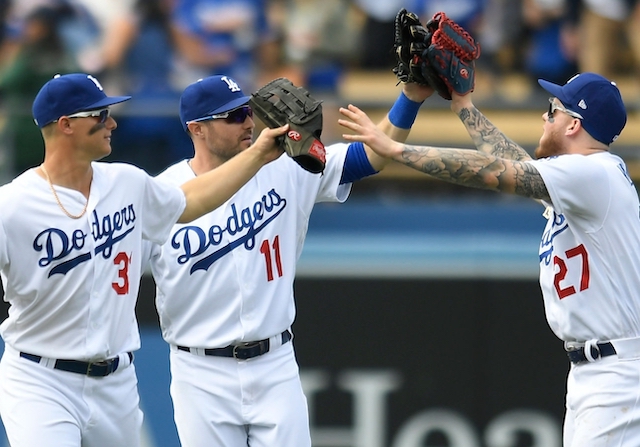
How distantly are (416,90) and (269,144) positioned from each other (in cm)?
88

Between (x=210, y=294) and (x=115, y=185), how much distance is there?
0.69 m

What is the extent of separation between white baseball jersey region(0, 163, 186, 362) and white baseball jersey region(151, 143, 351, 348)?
0.34 meters

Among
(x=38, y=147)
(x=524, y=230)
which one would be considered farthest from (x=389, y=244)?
(x=38, y=147)

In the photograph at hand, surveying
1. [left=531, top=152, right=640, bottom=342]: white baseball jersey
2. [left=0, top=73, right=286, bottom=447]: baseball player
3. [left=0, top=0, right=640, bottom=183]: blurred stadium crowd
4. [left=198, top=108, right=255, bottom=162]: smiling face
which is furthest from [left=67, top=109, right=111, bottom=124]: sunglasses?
[left=0, top=0, right=640, bottom=183]: blurred stadium crowd

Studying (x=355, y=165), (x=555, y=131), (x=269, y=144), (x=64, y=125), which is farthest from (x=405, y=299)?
(x=64, y=125)

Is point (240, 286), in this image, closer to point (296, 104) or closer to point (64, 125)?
point (296, 104)

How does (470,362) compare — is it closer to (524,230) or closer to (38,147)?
(524,230)

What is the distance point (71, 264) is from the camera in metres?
4.73

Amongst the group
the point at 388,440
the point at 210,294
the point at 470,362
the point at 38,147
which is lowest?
the point at 388,440

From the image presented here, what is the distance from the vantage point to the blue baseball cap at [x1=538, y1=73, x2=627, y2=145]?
480 cm

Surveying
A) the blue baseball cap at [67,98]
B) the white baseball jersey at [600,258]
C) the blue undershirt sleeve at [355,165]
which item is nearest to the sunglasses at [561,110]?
the white baseball jersey at [600,258]

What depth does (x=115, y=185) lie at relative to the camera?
4918 mm

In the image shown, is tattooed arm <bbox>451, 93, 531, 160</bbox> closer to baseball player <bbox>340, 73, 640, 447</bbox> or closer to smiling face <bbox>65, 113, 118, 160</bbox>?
baseball player <bbox>340, 73, 640, 447</bbox>

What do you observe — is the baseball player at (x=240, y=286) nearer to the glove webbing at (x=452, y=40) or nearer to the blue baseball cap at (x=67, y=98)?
the glove webbing at (x=452, y=40)
